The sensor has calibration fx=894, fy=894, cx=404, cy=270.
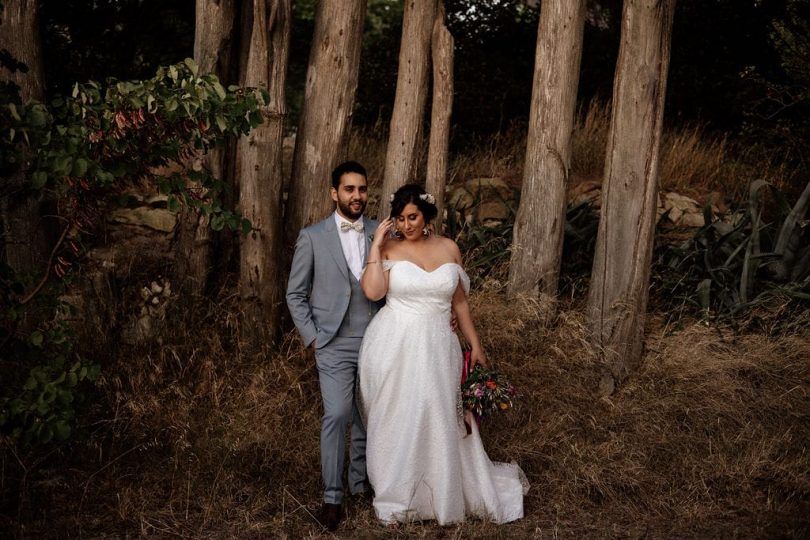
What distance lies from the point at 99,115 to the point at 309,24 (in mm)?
10383

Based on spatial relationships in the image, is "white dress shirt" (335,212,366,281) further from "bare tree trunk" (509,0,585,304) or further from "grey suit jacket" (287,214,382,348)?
"bare tree trunk" (509,0,585,304)

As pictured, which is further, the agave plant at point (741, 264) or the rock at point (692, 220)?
the rock at point (692, 220)

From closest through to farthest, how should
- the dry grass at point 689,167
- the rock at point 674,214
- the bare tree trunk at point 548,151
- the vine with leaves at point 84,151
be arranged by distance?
the vine with leaves at point 84,151
the bare tree trunk at point 548,151
the rock at point 674,214
the dry grass at point 689,167

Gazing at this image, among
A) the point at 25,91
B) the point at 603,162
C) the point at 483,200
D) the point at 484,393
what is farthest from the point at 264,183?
the point at 603,162

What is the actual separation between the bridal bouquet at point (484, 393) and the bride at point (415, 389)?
0.23 ft

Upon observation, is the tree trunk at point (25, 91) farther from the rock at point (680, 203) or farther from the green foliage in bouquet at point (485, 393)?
the rock at point (680, 203)

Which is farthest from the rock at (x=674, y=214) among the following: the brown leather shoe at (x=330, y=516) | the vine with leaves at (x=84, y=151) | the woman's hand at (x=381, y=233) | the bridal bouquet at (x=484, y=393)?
the vine with leaves at (x=84, y=151)

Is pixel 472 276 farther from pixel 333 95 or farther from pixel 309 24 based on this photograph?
pixel 309 24

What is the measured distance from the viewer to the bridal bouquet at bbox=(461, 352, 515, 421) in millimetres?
4984

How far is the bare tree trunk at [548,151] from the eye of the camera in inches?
259

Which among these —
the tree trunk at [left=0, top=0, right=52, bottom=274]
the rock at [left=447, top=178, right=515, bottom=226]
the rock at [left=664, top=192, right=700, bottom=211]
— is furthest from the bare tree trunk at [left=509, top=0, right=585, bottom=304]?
the tree trunk at [left=0, top=0, right=52, bottom=274]

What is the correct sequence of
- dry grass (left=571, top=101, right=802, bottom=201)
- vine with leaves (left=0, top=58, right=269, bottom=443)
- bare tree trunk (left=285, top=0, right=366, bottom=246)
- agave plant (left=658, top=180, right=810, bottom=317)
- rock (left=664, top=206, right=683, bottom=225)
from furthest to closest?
dry grass (left=571, top=101, right=802, bottom=201)
rock (left=664, top=206, right=683, bottom=225)
agave plant (left=658, top=180, right=810, bottom=317)
bare tree trunk (left=285, top=0, right=366, bottom=246)
vine with leaves (left=0, top=58, right=269, bottom=443)

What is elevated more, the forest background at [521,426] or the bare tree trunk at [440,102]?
the bare tree trunk at [440,102]

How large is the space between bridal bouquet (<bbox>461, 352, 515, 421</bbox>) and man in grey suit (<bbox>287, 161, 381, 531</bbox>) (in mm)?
656
